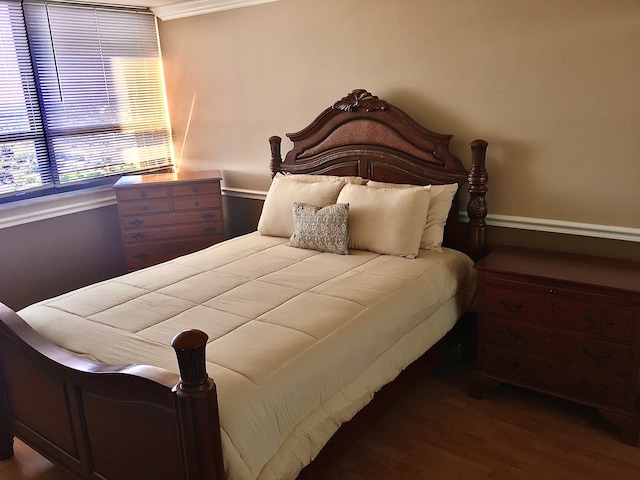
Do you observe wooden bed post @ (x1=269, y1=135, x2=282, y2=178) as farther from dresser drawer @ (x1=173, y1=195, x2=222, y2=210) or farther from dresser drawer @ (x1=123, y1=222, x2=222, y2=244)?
dresser drawer @ (x1=123, y1=222, x2=222, y2=244)

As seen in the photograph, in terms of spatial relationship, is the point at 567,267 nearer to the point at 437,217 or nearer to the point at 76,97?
the point at 437,217

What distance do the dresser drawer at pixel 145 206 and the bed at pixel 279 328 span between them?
76 cm

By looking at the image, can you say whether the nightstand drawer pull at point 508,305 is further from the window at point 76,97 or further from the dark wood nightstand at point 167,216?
the window at point 76,97

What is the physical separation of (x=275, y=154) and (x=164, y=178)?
2.81ft

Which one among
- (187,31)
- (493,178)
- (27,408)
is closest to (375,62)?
(493,178)

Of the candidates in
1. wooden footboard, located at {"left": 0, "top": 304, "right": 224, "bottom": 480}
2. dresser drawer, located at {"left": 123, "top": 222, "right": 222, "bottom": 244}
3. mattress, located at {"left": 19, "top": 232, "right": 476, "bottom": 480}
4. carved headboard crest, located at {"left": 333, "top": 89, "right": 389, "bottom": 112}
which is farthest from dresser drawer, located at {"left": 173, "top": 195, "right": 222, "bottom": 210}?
wooden footboard, located at {"left": 0, "top": 304, "right": 224, "bottom": 480}

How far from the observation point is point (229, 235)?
4340 mm

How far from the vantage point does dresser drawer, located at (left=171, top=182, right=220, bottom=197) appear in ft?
12.3

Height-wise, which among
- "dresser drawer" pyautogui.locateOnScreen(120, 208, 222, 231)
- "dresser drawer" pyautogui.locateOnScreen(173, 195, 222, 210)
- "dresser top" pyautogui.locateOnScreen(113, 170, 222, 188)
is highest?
"dresser top" pyautogui.locateOnScreen(113, 170, 222, 188)

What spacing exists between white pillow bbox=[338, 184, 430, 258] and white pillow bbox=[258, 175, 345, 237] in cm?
20

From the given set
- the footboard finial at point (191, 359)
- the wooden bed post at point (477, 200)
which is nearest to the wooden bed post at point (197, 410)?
the footboard finial at point (191, 359)

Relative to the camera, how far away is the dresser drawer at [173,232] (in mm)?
3713

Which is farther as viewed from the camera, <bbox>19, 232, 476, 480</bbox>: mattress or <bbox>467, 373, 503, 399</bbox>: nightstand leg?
<bbox>467, 373, 503, 399</bbox>: nightstand leg

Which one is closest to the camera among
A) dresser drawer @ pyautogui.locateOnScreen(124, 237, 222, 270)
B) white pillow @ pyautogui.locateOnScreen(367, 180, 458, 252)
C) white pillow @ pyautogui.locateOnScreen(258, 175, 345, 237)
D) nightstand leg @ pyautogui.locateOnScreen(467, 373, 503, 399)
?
nightstand leg @ pyautogui.locateOnScreen(467, 373, 503, 399)
